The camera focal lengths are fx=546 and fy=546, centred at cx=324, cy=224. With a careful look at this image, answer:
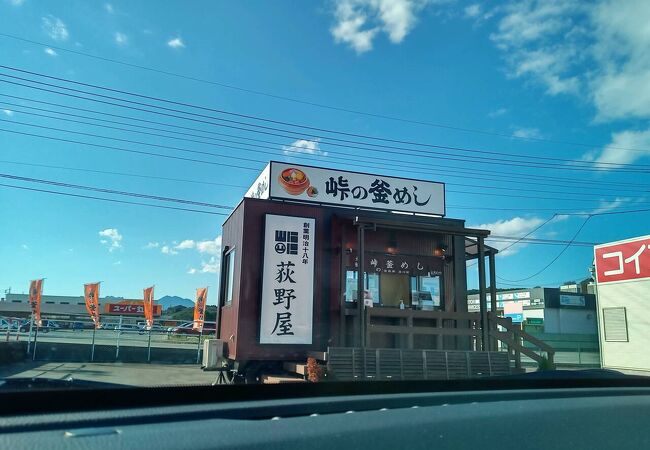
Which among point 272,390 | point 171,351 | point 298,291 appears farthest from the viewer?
point 171,351

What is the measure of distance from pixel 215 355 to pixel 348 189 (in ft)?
16.8

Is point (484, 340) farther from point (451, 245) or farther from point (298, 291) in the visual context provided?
point (298, 291)

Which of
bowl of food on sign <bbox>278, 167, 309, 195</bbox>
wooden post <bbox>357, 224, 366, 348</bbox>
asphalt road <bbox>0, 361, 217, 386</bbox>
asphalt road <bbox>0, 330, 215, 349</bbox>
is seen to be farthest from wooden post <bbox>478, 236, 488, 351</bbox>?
asphalt road <bbox>0, 330, 215, 349</bbox>

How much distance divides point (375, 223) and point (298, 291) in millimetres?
2345

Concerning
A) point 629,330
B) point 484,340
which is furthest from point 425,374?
point 629,330

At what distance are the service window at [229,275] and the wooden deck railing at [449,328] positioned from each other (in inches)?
137

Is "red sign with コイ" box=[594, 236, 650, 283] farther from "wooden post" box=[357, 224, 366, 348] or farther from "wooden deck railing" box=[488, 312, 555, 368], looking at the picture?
"wooden post" box=[357, 224, 366, 348]

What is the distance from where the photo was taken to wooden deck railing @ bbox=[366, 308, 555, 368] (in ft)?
39.9

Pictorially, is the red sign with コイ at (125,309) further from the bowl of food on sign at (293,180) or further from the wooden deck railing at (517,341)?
the wooden deck railing at (517,341)

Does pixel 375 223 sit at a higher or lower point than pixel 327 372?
higher

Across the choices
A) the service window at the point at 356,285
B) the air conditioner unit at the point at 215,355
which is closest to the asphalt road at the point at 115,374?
the air conditioner unit at the point at 215,355

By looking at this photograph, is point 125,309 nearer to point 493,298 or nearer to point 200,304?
point 200,304

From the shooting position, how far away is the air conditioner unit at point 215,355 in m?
12.6

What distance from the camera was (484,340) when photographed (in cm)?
1282
